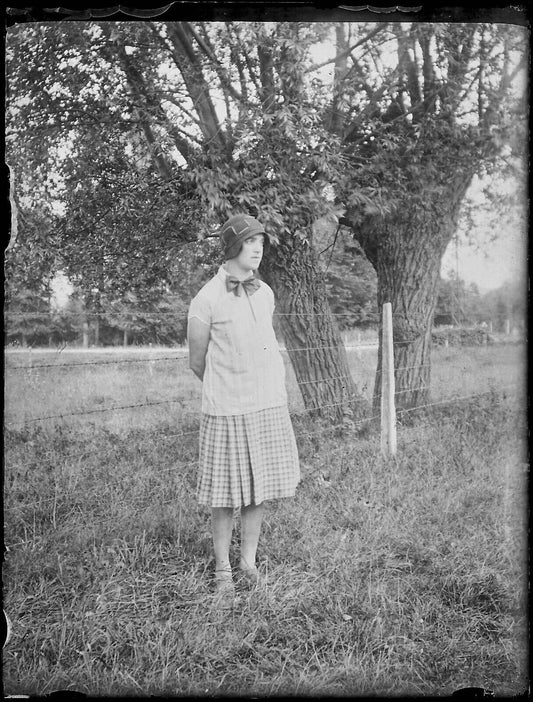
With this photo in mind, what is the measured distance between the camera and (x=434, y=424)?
3805 millimetres

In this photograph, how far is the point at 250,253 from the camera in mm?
2838

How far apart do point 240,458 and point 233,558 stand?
21.6 inches

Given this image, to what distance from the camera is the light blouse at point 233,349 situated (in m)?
2.84

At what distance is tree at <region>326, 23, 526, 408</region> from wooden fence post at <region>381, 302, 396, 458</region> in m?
0.36

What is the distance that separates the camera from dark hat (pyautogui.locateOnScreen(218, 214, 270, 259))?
2799mm

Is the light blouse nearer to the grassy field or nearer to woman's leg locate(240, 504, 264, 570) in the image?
the grassy field

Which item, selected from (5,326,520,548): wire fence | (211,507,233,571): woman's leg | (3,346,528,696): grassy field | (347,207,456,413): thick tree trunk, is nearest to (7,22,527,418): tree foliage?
(347,207,456,413): thick tree trunk

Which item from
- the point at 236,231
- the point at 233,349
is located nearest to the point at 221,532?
the point at 233,349

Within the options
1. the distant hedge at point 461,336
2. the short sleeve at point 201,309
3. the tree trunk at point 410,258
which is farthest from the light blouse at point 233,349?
the distant hedge at point 461,336

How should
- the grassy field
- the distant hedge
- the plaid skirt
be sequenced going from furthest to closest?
1. the distant hedge
2. the plaid skirt
3. the grassy field

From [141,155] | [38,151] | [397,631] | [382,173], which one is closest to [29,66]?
[38,151]

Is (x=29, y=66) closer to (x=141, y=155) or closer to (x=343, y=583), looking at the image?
(x=141, y=155)

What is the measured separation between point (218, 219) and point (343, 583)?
1918 millimetres

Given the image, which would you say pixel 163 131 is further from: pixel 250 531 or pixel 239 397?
pixel 250 531
